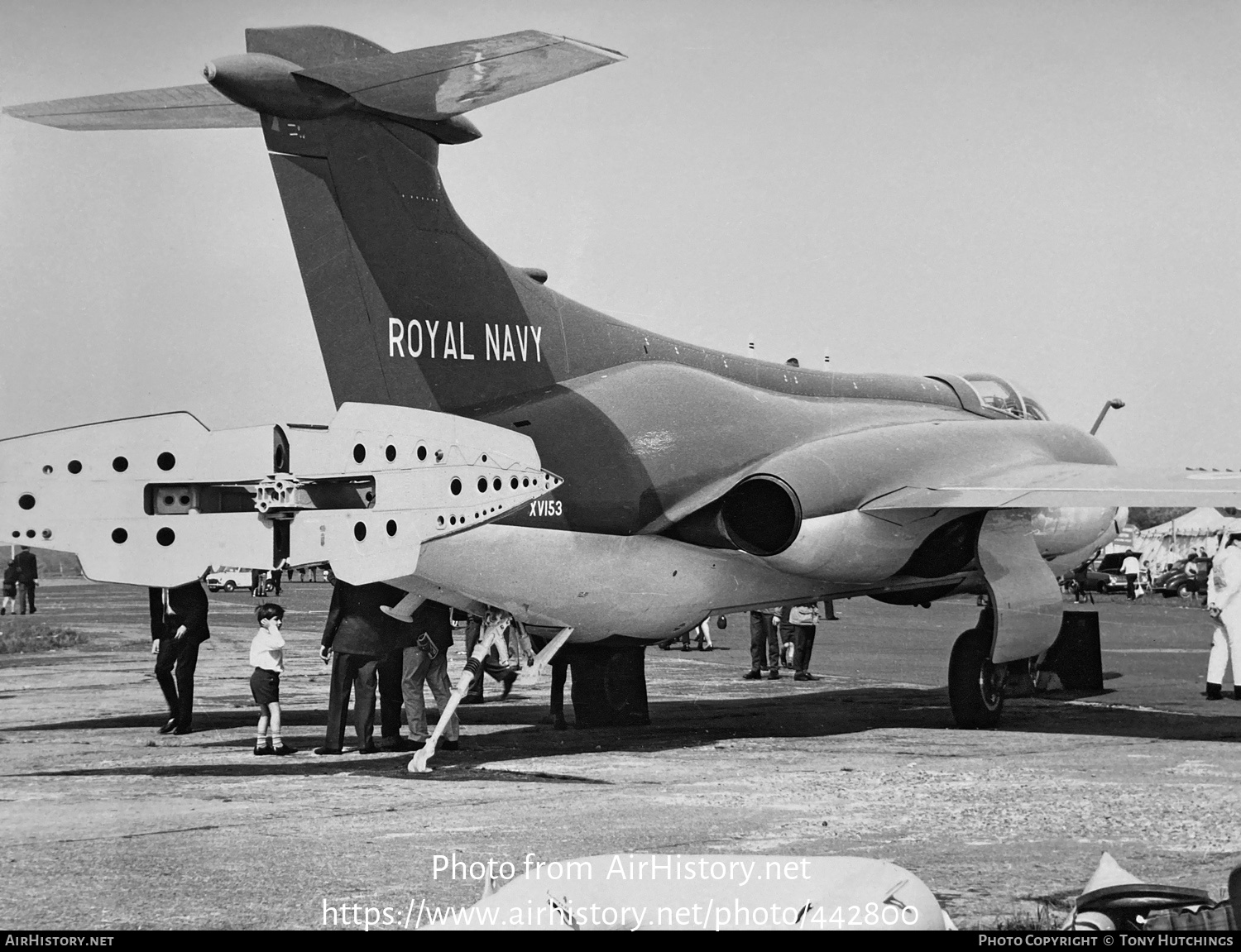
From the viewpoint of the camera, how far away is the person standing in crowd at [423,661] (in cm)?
1138

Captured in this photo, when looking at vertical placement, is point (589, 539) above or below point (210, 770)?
above

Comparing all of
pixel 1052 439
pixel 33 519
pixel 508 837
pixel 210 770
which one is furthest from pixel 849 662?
pixel 33 519

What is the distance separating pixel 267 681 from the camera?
1109cm

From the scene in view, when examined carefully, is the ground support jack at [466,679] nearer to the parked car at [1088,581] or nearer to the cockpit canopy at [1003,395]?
the cockpit canopy at [1003,395]

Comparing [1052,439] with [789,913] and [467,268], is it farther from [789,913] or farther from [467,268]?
[789,913]

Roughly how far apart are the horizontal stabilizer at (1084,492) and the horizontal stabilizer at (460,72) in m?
5.38

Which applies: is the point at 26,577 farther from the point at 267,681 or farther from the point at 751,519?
the point at 751,519

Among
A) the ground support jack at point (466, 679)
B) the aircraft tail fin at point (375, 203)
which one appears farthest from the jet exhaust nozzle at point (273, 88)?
the ground support jack at point (466, 679)

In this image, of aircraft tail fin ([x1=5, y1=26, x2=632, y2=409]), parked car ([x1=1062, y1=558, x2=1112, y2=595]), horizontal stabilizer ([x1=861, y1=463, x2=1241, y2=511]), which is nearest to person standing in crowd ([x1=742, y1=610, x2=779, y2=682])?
horizontal stabilizer ([x1=861, y1=463, x2=1241, y2=511])

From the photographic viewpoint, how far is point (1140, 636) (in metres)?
26.1

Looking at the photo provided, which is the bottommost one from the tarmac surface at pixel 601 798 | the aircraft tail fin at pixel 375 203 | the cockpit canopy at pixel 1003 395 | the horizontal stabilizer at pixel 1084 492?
the tarmac surface at pixel 601 798

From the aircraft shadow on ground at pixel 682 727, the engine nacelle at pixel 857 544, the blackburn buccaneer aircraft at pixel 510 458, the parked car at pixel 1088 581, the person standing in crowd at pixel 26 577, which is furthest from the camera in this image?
the parked car at pixel 1088 581

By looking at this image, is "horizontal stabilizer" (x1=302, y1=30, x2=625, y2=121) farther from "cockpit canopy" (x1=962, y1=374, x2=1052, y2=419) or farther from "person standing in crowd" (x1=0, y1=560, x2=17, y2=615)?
"person standing in crowd" (x1=0, y1=560, x2=17, y2=615)
